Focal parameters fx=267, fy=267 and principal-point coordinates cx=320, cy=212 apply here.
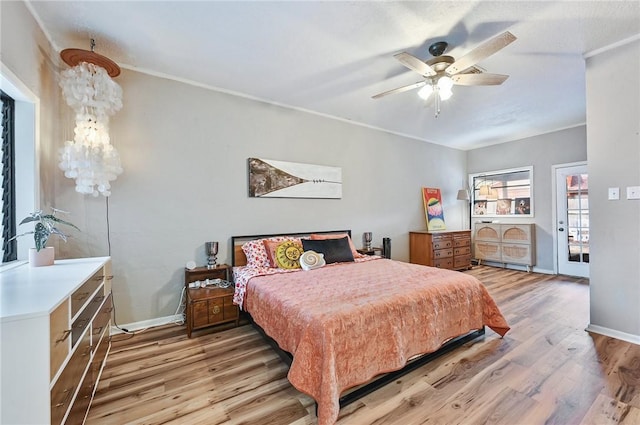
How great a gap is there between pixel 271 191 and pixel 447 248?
3.55m

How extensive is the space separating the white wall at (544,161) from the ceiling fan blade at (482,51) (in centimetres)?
412

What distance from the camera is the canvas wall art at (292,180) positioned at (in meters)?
3.47

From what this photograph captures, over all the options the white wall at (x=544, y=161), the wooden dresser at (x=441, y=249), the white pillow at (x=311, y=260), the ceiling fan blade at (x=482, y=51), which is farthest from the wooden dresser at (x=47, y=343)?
the white wall at (x=544, y=161)

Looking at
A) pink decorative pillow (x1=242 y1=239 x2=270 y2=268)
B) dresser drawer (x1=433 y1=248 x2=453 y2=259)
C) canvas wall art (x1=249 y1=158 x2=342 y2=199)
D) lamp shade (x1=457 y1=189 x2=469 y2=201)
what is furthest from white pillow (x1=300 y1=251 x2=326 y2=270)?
lamp shade (x1=457 y1=189 x2=469 y2=201)

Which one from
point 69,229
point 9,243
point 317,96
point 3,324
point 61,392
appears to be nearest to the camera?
point 3,324

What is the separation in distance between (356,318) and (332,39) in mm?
2266

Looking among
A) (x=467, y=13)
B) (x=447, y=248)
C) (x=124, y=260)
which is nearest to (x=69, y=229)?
(x=124, y=260)

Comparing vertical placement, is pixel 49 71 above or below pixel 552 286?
above

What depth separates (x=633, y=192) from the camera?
7.80 ft

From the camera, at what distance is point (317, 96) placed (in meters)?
3.46

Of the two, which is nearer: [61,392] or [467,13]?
[61,392]

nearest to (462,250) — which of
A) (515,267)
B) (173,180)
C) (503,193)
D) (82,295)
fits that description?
(515,267)

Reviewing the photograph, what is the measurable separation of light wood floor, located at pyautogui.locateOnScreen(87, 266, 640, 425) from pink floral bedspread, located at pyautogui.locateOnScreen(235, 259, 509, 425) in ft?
0.68

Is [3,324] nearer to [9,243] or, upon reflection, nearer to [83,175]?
[9,243]
